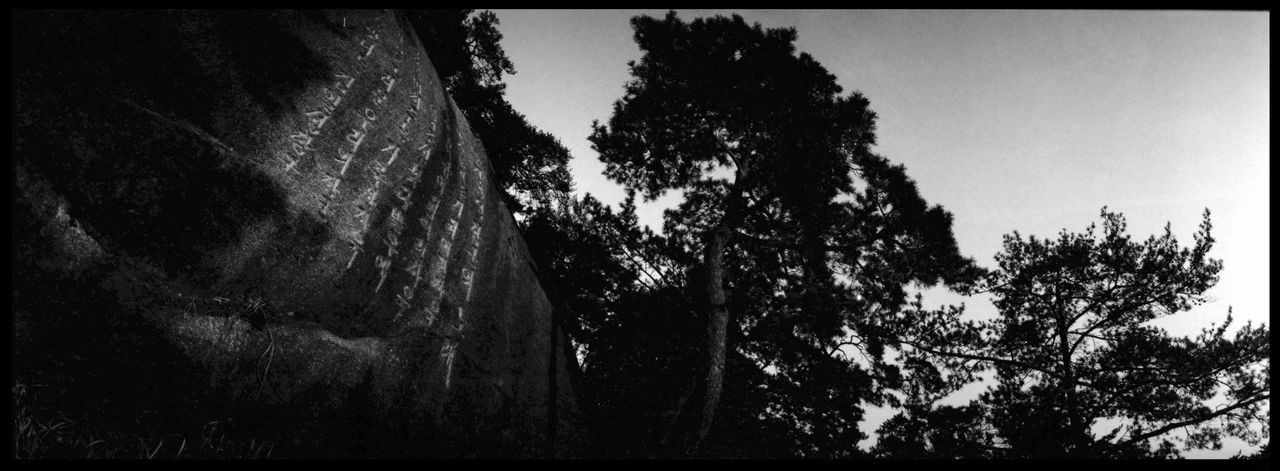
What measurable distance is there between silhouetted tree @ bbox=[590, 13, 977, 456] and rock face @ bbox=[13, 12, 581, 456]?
4.57 meters

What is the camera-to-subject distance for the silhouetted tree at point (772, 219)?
28.5ft

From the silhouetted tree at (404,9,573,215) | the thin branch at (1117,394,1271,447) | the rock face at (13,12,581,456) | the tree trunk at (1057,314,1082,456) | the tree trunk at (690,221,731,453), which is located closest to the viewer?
the rock face at (13,12,581,456)

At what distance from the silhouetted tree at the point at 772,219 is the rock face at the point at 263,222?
457cm

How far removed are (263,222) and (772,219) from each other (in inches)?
333

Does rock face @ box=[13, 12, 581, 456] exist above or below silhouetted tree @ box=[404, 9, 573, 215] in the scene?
below

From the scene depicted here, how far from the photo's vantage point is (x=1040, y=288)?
36.1 feet

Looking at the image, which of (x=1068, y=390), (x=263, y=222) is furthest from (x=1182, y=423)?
(x=263, y=222)

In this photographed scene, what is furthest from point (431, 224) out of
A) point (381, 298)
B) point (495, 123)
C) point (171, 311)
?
point (495, 123)

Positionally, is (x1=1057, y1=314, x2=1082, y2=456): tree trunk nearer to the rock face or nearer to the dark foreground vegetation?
the dark foreground vegetation

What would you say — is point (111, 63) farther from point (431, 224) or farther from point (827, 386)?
point (827, 386)

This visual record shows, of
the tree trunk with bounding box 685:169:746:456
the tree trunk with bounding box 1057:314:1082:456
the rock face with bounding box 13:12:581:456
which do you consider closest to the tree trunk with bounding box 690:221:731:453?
the tree trunk with bounding box 685:169:746:456

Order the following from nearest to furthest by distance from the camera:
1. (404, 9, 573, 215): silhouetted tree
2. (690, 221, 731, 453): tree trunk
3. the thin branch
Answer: (690, 221, 731, 453): tree trunk < the thin branch < (404, 9, 573, 215): silhouetted tree

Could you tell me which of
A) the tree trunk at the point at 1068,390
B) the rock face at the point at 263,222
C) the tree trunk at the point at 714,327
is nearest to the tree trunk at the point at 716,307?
the tree trunk at the point at 714,327

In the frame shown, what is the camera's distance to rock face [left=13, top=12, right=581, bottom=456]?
3.41m
